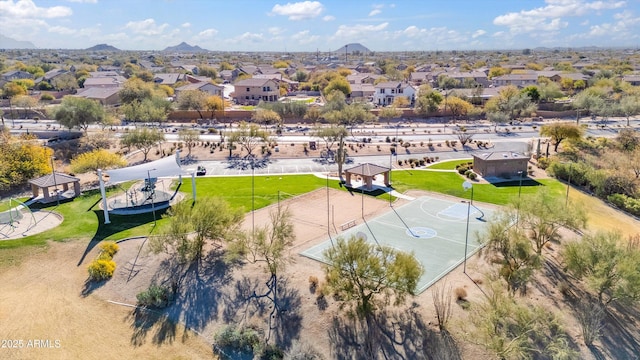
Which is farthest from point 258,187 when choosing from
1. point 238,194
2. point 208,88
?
point 208,88

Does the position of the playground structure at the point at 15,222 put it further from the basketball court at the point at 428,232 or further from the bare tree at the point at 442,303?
the bare tree at the point at 442,303

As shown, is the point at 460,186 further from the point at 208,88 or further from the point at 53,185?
the point at 208,88

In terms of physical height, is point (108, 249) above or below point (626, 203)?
above

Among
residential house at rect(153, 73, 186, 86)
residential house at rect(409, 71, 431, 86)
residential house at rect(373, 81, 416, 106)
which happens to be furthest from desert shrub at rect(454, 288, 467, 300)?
residential house at rect(409, 71, 431, 86)

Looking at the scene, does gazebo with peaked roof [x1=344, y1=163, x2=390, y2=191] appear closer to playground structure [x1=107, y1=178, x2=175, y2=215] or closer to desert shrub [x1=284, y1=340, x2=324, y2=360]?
playground structure [x1=107, y1=178, x2=175, y2=215]

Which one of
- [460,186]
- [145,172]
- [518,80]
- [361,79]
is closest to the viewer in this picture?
[145,172]

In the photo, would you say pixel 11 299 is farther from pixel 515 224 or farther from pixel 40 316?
pixel 515 224
